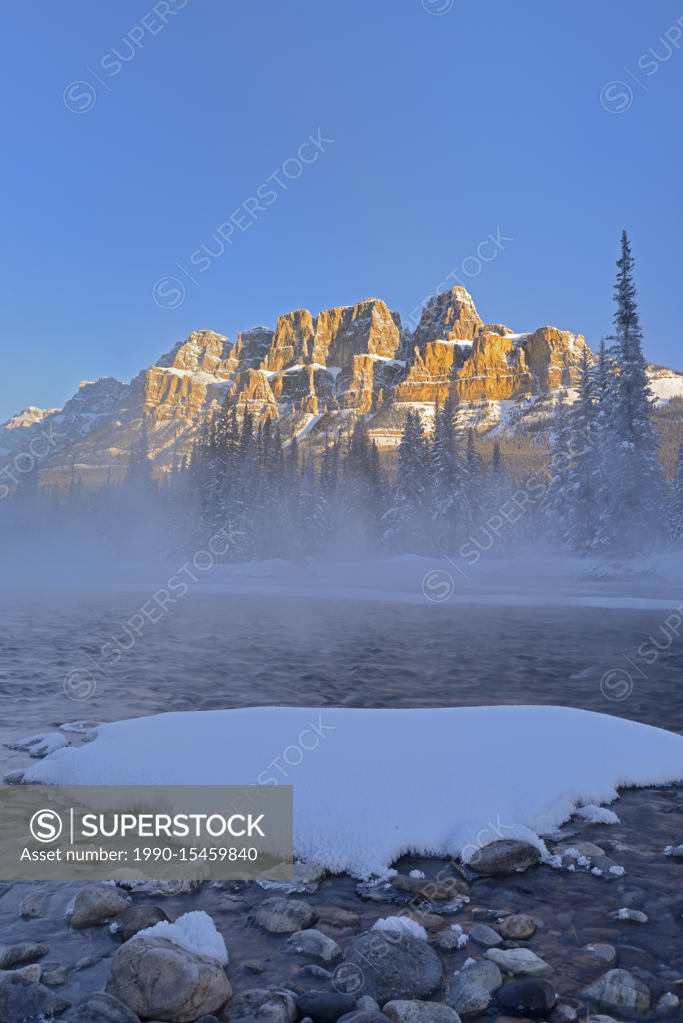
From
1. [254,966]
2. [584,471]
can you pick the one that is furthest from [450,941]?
[584,471]

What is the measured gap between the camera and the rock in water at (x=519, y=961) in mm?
3184

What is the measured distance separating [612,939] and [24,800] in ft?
15.7

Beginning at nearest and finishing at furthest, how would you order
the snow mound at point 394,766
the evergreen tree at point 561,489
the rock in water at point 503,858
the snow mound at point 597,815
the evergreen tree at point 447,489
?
the rock in water at point 503,858 → the snow mound at point 394,766 → the snow mound at point 597,815 → the evergreen tree at point 561,489 → the evergreen tree at point 447,489

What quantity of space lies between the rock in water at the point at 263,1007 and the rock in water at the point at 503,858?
1.92m

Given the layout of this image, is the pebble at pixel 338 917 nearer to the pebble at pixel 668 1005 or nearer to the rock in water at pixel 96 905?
the rock in water at pixel 96 905

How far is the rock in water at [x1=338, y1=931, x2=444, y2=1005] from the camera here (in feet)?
10.0

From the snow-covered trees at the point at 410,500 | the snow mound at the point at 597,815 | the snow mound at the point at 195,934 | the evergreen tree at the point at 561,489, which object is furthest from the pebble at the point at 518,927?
the snow-covered trees at the point at 410,500

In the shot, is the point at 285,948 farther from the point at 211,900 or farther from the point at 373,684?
the point at 373,684

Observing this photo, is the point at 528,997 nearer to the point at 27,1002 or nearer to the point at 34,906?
the point at 27,1002

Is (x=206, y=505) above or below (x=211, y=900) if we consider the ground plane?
above

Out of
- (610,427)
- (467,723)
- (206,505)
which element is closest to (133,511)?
(206,505)

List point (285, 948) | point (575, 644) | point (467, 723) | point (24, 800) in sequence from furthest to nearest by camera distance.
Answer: point (575, 644)
point (467, 723)
point (24, 800)
point (285, 948)

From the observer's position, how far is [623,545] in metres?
40.1

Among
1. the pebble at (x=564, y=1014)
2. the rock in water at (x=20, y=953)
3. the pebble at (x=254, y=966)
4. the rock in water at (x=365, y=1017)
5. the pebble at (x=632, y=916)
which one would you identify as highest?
the rock in water at (x=365, y=1017)
